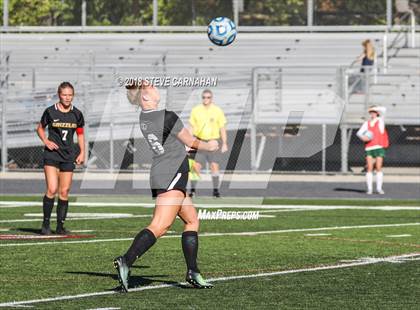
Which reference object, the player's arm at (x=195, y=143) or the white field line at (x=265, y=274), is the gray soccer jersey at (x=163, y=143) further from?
the white field line at (x=265, y=274)

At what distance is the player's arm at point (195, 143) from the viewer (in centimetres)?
987

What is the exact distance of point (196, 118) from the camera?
72.9 feet

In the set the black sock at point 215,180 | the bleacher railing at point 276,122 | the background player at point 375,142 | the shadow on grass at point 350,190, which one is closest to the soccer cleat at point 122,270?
the black sock at point 215,180

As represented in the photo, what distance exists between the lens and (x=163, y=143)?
10.3 meters

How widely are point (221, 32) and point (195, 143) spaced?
15.2 metres

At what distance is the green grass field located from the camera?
9.74 metres

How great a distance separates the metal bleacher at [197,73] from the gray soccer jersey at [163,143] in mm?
20072

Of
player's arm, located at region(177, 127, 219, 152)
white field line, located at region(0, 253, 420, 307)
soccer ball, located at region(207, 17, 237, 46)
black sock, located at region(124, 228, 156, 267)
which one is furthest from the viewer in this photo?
soccer ball, located at region(207, 17, 237, 46)

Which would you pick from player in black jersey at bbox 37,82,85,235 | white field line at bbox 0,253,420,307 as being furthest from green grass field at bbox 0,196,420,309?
player in black jersey at bbox 37,82,85,235

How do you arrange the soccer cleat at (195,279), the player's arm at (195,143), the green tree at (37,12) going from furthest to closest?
the green tree at (37,12) → the soccer cleat at (195,279) → the player's arm at (195,143)

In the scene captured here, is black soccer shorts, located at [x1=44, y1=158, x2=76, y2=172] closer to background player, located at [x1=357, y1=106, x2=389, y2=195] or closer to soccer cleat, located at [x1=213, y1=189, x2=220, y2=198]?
soccer cleat, located at [x1=213, y1=189, x2=220, y2=198]

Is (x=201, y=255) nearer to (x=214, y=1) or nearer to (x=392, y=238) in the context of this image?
(x=392, y=238)

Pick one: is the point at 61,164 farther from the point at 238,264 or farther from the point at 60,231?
the point at 238,264

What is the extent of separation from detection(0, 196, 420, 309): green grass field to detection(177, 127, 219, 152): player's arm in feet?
3.98
